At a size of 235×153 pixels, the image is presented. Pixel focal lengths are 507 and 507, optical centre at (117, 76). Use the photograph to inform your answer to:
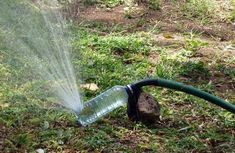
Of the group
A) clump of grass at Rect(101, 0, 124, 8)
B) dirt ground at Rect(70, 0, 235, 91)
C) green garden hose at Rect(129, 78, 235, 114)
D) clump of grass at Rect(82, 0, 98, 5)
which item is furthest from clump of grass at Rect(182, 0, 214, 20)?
green garden hose at Rect(129, 78, 235, 114)

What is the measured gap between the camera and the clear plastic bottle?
9.11 ft

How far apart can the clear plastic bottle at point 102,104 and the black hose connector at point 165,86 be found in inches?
1.8

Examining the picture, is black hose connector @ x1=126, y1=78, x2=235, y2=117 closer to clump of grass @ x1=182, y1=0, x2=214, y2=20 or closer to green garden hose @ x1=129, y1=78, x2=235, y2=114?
green garden hose @ x1=129, y1=78, x2=235, y2=114

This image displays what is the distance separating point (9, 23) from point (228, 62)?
187 cm

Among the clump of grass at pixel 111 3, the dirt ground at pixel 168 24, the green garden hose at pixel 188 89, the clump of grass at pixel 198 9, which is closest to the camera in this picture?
the green garden hose at pixel 188 89

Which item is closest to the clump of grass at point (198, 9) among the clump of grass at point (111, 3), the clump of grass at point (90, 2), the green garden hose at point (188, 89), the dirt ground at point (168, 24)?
the dirt ground at point (168, 24)

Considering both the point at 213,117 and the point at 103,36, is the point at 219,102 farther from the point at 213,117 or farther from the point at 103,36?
the point at 103,36

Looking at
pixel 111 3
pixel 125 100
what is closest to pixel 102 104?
pixel 125 100

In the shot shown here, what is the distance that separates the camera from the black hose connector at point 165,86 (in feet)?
9.10

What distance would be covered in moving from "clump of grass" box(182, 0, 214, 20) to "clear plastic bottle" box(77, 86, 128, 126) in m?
2.12

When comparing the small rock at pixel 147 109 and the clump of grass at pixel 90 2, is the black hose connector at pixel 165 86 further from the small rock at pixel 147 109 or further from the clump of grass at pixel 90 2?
the clump of grass at pixel 90 2

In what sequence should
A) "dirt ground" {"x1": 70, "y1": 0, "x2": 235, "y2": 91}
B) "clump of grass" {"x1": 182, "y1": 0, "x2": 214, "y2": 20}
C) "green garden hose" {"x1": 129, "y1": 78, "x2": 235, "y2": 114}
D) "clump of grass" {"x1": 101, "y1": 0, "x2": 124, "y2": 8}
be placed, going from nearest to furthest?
"green garden hose" {"x1": 129, "y1": 78, "x2": 235, "y2": 114}
"dirt ground" {"x1": 70, "y1": 0, "x2": 235, "y2": 91}
"clump of grass" {"x1": 182, "y1": 0, "x2": 214, "y2": 20}
"clump of grass" {"x1": 101, "y1": 0, "x2": 124, "y2": 8}

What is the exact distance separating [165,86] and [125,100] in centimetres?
24

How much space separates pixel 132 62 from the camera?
12.3 feet
